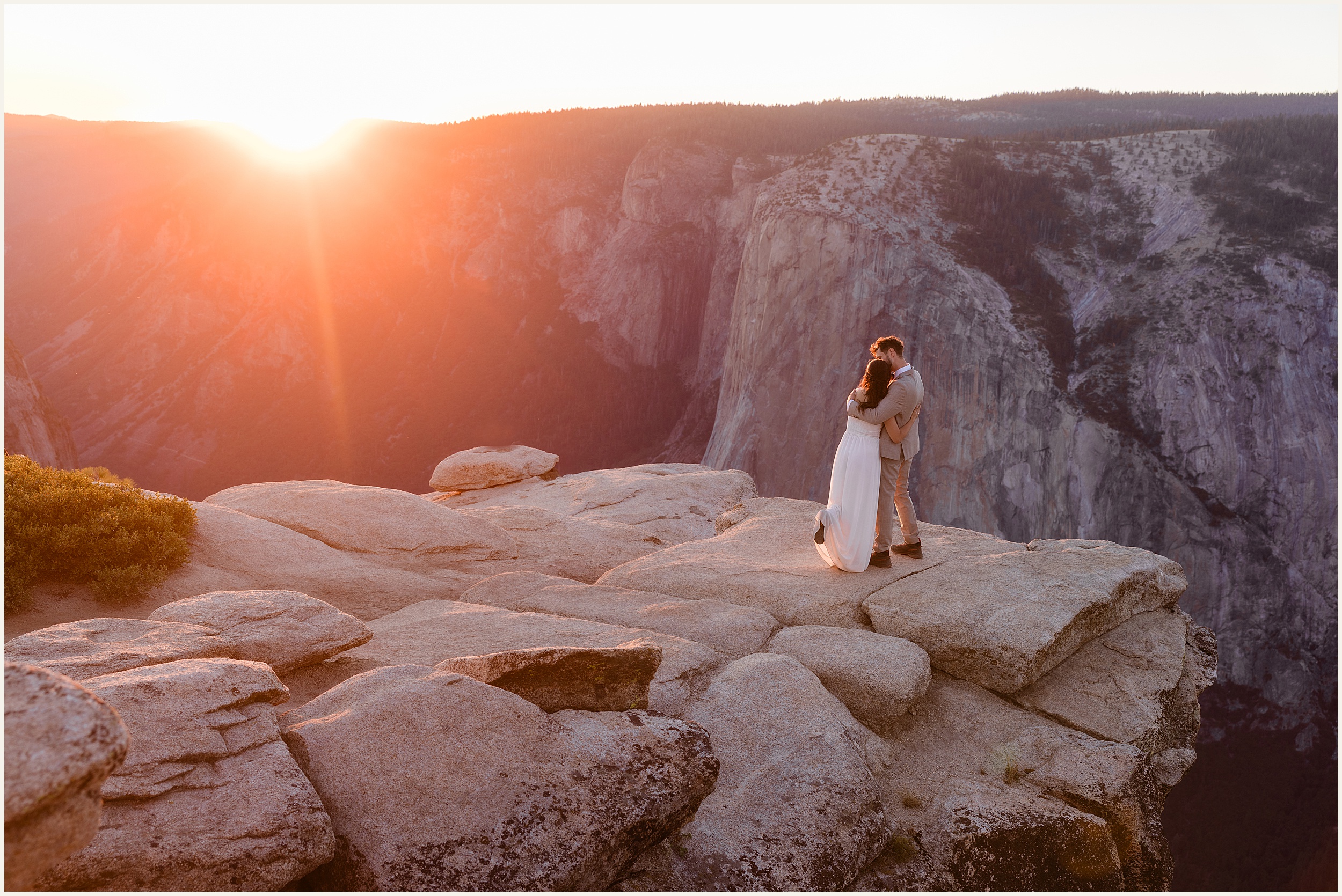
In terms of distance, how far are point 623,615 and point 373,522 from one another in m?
5.27

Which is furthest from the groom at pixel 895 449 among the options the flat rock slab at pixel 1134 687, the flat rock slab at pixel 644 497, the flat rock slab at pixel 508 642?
the flat rock slab at pixel 644 497

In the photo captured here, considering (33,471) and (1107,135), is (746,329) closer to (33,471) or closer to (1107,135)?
(1107,135)

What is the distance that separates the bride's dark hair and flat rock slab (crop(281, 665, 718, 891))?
4.13 meters

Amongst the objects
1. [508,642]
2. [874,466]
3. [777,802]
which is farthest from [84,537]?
[874,466]

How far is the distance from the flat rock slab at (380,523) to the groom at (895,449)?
5.66m

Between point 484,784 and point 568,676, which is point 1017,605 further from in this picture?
point 484,784

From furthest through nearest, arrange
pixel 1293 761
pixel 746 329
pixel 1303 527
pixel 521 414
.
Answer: pixel 521 414 < pixel 746 329 < pixel 1303 527 < pixel 1293 761

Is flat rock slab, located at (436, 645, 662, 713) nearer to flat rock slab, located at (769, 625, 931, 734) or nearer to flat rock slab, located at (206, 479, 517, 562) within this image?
flat rock slab, located at (769, 625, 931, 734)

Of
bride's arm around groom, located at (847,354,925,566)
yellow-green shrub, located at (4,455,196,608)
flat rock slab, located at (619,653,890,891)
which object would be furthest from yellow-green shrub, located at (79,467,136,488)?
bride's arm around groom, located at (847,354,925,566)

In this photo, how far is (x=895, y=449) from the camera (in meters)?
8.15

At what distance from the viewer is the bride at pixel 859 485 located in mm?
8031

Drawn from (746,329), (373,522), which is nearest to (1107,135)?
(746,329)

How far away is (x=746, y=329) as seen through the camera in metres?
35.2

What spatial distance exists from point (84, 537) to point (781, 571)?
7231 millimetres
